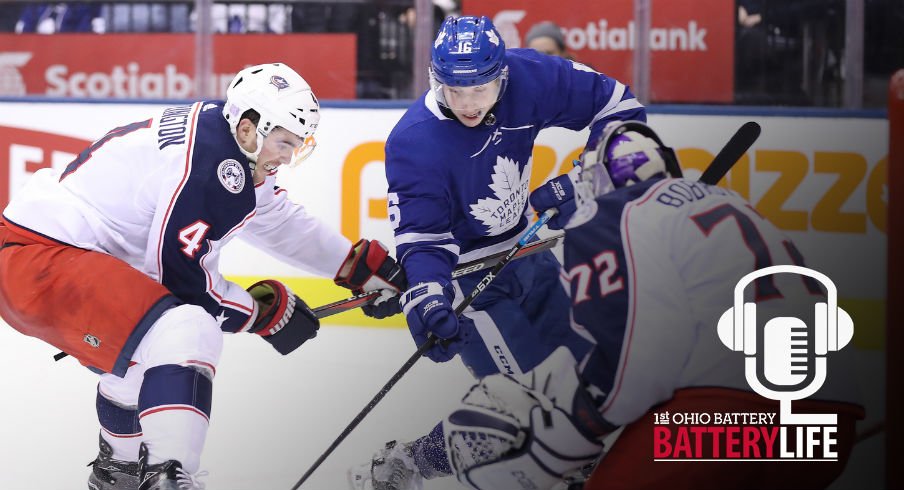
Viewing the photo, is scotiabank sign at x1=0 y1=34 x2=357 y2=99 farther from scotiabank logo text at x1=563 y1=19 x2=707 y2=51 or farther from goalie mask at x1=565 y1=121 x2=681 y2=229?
goalie mask at x1=565 y1=121 x2=681 y2=229

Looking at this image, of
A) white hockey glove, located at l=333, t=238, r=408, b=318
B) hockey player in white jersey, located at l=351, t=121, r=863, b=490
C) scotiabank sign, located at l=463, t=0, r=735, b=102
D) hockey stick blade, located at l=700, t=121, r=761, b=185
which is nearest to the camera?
hockey player in white jersey, located at l=351, t=121, r=863, b=490

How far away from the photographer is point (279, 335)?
226 centimetres

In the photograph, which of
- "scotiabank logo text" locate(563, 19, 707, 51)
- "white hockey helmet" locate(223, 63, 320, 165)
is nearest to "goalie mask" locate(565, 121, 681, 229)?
"white hockey helmet" locate(223, 63, 320, 165)

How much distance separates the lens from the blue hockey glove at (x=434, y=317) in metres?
1.97

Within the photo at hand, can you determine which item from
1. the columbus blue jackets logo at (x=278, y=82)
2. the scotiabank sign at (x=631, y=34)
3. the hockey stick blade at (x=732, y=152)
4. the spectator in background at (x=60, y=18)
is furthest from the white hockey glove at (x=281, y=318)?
the spectator in background at (x=60, y=18)

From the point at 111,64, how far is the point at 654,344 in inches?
91.2

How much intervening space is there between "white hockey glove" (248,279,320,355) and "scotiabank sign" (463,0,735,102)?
1169 mm

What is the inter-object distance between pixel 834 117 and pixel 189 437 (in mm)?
1506

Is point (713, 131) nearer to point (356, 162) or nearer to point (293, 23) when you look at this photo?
point (356, 162)

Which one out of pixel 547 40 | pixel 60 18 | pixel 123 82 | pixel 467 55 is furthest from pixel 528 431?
pixel 60 18

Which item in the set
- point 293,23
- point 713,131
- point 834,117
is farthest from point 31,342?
point 834,117

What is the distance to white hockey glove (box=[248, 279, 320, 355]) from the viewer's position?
2.22m

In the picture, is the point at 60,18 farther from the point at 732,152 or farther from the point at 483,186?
the point at 732,152

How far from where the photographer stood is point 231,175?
1982 mm
